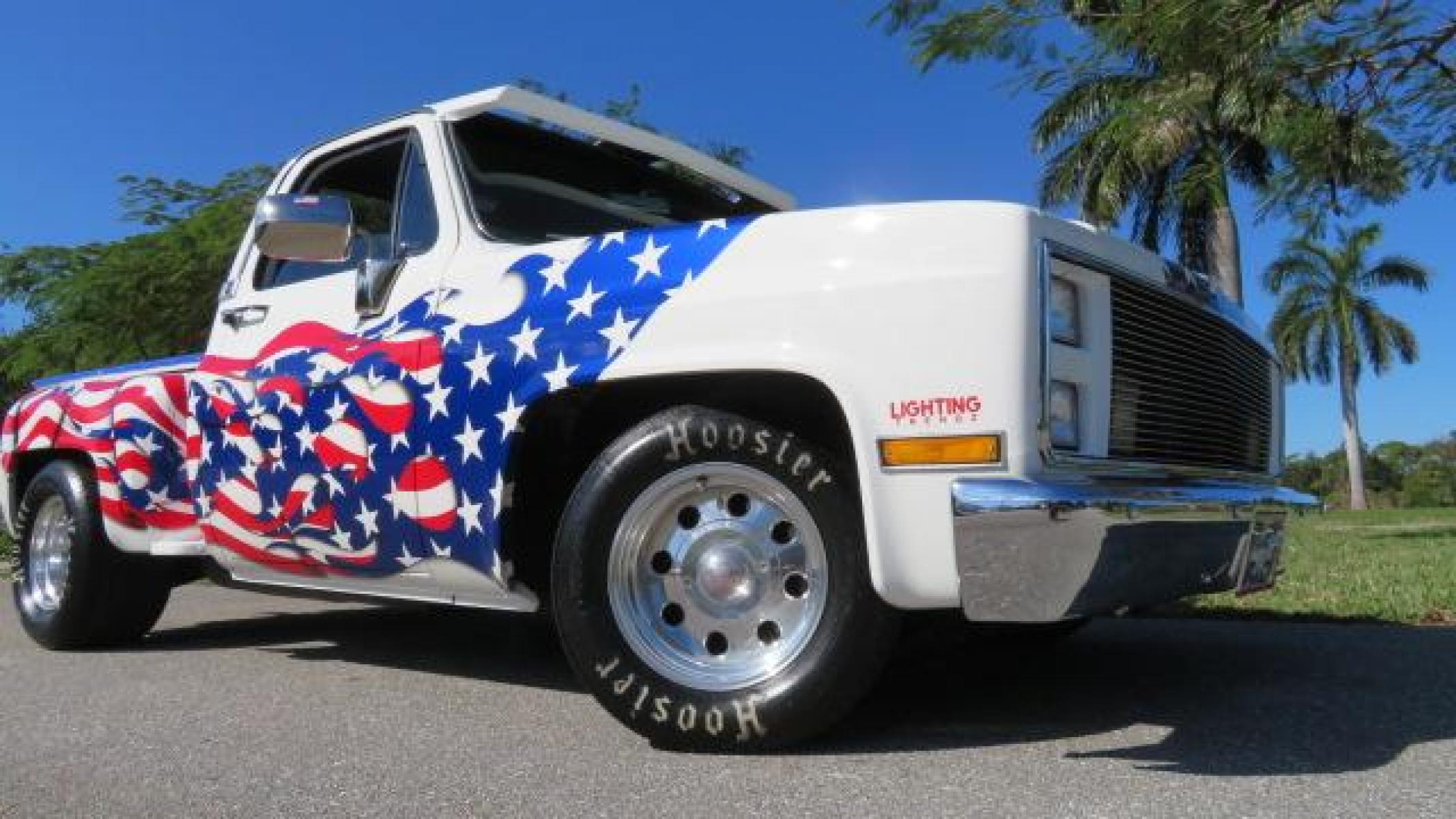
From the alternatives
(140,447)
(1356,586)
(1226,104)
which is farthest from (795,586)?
(1226,104)

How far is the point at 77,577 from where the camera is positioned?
17.0 feet

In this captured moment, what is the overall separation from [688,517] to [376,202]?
2.05 meters

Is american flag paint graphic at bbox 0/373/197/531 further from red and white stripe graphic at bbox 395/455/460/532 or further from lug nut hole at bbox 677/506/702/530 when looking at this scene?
Answer: lug nut hole at bbox 677/506/702/530

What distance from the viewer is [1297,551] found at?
37.7 feet

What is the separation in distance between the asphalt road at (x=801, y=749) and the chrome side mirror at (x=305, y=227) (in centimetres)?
146

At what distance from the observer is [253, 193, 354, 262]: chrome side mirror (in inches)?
153

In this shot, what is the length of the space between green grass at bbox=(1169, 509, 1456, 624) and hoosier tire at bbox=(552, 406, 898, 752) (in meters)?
1.81

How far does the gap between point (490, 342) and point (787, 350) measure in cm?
98

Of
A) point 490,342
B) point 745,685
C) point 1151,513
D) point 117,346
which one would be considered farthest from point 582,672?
point 117,346

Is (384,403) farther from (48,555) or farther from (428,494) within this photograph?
(48,555)

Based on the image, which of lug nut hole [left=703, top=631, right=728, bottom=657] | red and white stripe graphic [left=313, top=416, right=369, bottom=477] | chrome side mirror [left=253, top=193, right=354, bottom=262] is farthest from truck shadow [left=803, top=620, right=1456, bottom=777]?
chrome side mirror [left=253, top=193, right=354, bottom=262]

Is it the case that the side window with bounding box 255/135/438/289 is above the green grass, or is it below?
above

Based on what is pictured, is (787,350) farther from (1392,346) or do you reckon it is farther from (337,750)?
(1392,346)

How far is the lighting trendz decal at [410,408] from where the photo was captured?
3227 mm
